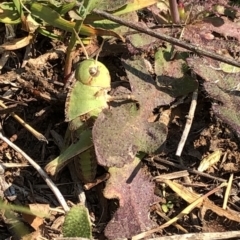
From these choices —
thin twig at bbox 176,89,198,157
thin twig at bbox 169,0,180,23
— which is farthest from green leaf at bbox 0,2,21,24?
thin twig at bbox 176,89,198,157

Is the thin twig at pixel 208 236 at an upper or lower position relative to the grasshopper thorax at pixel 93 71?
lower

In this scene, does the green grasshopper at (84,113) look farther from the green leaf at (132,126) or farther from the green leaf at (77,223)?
the green leaf at (77,223)

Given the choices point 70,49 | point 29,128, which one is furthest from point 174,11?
point 29,128

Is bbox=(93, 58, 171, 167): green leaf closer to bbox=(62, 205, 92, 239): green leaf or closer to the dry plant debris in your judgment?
the dry plant debris

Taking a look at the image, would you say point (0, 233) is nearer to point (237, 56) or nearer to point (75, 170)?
point (75, 170)

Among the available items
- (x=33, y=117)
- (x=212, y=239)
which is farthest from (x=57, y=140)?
(x=212, y=239)

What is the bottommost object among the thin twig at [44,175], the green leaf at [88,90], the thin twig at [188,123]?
the thin twig at [44,175]

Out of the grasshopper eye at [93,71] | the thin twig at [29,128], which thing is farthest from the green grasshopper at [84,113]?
the thin twig at [29,128]
